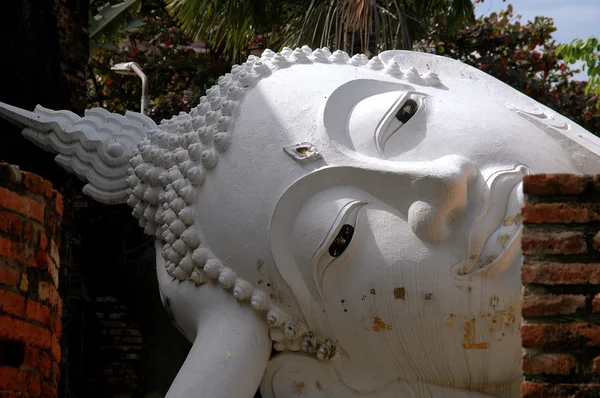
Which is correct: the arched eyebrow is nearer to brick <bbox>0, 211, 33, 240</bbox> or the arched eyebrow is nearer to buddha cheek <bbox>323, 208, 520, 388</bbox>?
buddha cheek <bbox>323, 208, 520, 388</bbox>

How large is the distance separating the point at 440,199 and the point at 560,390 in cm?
192

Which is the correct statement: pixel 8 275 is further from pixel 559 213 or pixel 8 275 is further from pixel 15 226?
pixel 559 213

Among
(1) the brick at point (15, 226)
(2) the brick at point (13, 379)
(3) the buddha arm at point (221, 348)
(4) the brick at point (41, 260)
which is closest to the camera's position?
(2) the brick at point (13, 379)

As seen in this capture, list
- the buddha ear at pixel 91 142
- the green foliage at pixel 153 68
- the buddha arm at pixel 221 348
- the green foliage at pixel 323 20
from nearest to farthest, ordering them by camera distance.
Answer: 1. the buddha arm at pixel 221 348
2. the buddha ear at pixel 91 142
3. the green foliage at pixel 323 20
4. the green foliage at pixel 153 68

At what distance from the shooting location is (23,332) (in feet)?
14.0

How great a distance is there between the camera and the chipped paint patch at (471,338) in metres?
5.42

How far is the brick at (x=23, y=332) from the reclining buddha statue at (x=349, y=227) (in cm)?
135

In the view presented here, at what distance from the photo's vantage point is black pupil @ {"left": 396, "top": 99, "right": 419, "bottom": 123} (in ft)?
18.9

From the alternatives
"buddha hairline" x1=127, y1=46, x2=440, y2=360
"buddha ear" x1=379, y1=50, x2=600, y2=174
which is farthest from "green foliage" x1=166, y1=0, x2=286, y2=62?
"buddha ear" x1=379, y1=50, x2=600, y2=174

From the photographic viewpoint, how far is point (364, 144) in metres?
5.70

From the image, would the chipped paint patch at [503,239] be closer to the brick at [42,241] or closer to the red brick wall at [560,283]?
the red brick wall at [560,283]

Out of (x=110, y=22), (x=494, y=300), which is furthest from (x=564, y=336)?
(x=110, y=22)

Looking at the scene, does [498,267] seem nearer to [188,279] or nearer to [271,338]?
[271,338]

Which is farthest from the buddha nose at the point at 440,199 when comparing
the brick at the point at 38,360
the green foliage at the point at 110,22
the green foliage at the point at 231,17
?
the green foliage at the point at 110,22
